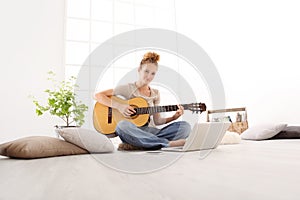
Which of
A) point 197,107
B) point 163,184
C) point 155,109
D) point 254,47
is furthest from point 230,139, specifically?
point 254,47

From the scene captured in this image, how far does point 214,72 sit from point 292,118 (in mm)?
1556

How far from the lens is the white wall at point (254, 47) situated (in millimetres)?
3400

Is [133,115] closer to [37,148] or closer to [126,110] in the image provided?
[126,110]

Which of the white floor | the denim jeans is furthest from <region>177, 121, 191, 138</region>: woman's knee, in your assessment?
the white floor

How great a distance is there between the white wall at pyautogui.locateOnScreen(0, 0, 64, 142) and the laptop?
7.26 ft

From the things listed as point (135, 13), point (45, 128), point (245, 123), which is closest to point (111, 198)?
point (45, 128)

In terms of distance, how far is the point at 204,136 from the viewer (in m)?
1.63

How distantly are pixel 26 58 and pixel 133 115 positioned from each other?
2.02 m

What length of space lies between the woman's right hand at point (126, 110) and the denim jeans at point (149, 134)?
154 mm

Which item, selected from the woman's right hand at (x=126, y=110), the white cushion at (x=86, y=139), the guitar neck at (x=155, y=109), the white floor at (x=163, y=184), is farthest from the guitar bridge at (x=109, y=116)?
the white floor at (x=163, y=184)

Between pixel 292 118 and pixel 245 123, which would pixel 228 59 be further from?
pixel 292 118

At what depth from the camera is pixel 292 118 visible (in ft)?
10.9

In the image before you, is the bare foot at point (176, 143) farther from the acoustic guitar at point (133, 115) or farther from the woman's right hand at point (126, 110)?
the woman's right hand at point (126, 110)

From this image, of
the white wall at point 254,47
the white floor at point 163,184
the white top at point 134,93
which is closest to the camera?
the white floor at point 163,184
